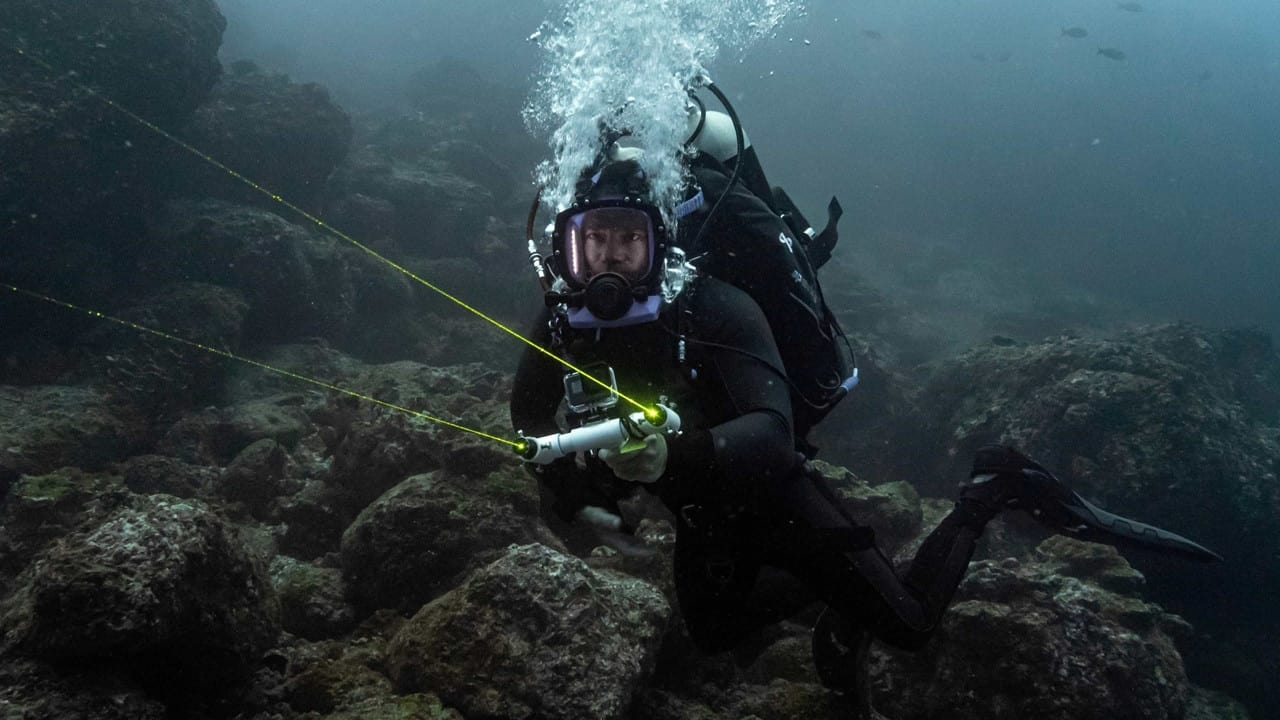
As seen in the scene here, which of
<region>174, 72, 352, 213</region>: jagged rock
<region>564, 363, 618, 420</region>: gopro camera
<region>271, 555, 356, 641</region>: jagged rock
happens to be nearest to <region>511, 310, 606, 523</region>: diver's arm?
<region>564, 363, 618, 420</region>: gopro camera

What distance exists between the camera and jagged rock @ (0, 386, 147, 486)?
5969 mm

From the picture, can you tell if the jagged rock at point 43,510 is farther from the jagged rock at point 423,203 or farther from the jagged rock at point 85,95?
the jagged rock at point 423,203

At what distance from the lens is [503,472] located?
4844mm

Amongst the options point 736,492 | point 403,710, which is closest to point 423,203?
point 403,710

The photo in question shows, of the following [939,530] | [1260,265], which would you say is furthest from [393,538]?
[1260,265]

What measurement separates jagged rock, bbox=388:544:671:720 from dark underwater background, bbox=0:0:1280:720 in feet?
0.06

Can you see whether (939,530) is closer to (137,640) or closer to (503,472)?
(503,472)

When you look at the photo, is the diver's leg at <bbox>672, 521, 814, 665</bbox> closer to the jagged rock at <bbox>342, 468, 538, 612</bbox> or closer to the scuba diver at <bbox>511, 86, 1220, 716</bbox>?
the scuba diver at <bbox>511, 86, 1220, 716</bbox>

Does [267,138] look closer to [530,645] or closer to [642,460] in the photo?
[530,645]

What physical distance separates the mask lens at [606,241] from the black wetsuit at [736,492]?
0.90ft

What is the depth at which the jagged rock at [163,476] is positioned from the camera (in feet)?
20.3

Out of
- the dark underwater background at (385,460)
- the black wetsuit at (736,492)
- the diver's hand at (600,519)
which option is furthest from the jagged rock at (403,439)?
the diver's hand at (600,519)

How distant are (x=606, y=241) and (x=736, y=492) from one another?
1.20m

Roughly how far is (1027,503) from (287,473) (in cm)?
724
